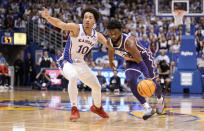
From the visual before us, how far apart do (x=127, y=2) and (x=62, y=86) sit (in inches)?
340

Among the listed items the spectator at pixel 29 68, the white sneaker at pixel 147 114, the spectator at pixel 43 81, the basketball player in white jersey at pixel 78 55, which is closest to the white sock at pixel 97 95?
the basketball player in white jersey at pixel 78 55

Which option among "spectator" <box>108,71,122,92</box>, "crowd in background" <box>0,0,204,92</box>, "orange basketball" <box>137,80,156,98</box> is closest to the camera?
"orange basketball" <box>137,80,156,98</box>

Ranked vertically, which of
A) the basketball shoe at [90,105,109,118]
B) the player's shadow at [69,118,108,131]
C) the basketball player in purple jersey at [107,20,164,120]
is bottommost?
the player's shadow at [69,118,108,131]

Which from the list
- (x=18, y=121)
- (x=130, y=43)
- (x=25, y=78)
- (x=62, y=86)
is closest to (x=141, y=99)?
(x=130, y=43)

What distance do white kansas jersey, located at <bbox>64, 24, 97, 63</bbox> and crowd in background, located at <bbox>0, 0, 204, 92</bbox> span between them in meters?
10.2

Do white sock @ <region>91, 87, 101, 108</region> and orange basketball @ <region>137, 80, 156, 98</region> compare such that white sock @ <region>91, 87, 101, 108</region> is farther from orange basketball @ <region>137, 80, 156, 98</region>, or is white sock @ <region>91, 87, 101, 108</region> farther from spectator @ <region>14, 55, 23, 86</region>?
spectator @ <region>14, 55, 23, 86</region>

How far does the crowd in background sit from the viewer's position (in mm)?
18891

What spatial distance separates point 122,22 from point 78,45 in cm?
1426

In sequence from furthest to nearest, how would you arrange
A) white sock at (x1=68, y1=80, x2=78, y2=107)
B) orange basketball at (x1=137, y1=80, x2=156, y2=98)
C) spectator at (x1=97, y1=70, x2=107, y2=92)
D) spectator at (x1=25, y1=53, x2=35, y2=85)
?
spectator at (x1=25, y1=53, x2=35, y2=85) → spectator at (x1=97, y1=70, x2=107, y2=92) → white sock at (x1=68, y1=80, x2=78, y2=107) → orange basketball at (x1=137, y1=80, x2=156, y2=98)

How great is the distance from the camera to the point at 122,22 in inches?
858

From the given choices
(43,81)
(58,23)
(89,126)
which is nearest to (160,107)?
(89,126)

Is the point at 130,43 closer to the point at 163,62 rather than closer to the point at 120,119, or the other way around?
the point at 120,119

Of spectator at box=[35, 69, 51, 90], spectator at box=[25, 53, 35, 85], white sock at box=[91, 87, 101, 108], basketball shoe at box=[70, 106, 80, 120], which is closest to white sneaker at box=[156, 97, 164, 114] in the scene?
white sock at box=[91, 87, 101, 108]

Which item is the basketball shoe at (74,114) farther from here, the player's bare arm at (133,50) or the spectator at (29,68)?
the spectator at (29,68)
